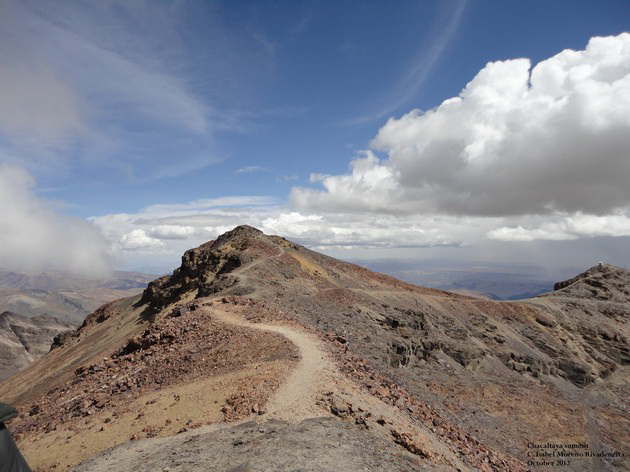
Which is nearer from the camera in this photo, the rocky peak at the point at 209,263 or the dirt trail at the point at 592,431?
the dirt trail at the point at 592,431

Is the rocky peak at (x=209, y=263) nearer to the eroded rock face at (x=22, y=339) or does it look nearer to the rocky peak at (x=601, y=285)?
the rocky peak at (x=601, y=285)

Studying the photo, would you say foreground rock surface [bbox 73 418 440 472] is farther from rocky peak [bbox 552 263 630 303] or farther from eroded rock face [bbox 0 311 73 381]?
eroded rock face [bbox 0 311 73 381]

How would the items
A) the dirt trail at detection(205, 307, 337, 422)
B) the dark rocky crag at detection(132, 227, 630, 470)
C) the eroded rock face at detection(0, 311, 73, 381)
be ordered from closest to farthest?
the dirt trail at detection(205, 307, 337, 422)
the dark rocky crag at detection(132, 227, 630, 470)
the eroded rock face at detection(0, 311, 73, 381)

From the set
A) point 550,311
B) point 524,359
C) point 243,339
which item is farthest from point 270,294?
point 550,311

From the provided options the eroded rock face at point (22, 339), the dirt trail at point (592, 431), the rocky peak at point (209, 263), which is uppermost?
the rocky peak at point (209, 263)

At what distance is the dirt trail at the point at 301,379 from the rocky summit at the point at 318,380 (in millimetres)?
96

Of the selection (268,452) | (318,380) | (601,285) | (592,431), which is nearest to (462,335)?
(592,431)

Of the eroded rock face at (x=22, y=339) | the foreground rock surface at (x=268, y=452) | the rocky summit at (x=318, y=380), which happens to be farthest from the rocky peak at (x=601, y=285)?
the eroded rock face at (x=22, y=339)

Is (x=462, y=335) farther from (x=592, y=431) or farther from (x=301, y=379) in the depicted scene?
(x=301, y=379)

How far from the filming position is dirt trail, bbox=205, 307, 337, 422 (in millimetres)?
14836

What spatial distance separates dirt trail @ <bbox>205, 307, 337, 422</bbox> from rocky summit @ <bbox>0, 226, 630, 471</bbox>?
3.8 inches

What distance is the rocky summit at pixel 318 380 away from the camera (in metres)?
13.5

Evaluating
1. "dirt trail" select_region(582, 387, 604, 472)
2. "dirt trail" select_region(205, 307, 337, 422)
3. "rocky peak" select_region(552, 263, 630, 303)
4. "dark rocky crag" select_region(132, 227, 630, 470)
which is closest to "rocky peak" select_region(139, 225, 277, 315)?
"dark rocky crag" select_region(132, 227, 630, 470)

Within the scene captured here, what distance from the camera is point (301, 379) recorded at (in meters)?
17.7
